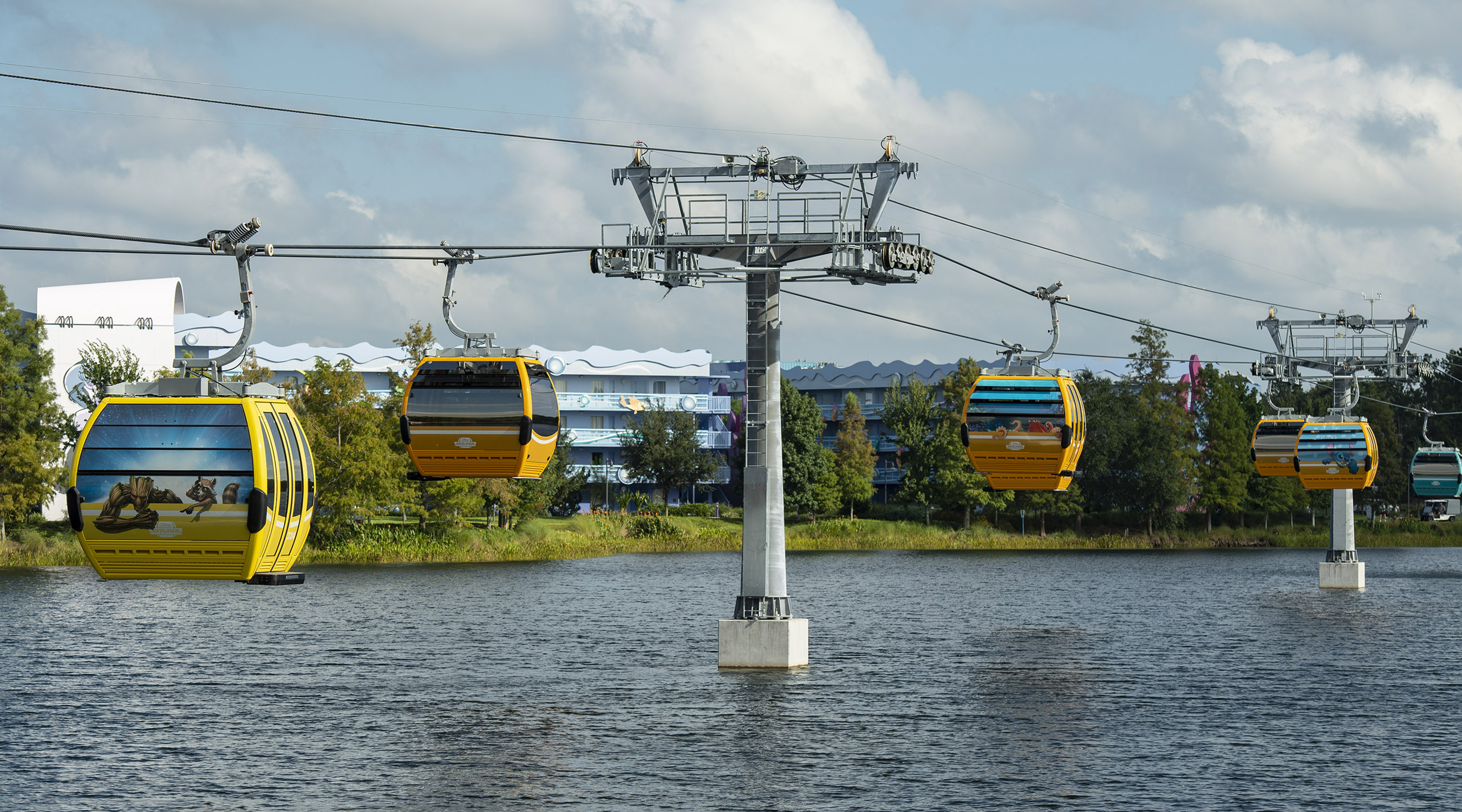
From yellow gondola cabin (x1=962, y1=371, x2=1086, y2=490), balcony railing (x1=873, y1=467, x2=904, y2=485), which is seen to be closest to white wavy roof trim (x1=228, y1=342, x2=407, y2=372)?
balcony railing (x1=873, y1=467, x2=904, y2=485)

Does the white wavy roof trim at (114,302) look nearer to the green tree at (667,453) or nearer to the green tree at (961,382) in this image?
the green tree at (667,453)

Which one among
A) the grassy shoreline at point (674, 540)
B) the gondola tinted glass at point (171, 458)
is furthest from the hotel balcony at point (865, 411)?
the gondola tinted glass at point (171, 458)

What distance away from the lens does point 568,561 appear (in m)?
103

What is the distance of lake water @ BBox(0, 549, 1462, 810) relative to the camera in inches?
1122

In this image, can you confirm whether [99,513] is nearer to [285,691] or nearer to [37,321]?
[285,691]

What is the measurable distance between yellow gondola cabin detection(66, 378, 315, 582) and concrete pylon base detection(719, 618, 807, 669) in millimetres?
15128

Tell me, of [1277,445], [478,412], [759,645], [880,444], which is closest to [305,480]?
[478,412]

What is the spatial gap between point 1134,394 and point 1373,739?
98948 mm

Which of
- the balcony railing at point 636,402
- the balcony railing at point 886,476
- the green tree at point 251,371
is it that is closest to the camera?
the green tree at point 251,371

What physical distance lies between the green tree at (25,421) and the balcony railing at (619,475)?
5601 centimetres

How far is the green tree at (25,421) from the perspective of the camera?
3246 inches

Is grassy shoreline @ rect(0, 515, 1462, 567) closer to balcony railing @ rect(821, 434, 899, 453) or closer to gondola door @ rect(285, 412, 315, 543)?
balcony railing @ rect(821, 434, 899, 453)

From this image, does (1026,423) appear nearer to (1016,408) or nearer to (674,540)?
(1016,408)

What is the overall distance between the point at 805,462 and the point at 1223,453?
34511mm
